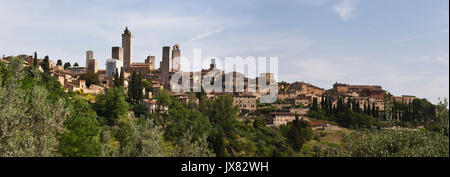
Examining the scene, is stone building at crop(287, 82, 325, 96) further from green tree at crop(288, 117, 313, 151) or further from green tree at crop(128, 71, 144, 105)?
green tree at crop(128, 71, 144, 105)

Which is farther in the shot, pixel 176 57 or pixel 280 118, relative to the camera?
pixel 176 57

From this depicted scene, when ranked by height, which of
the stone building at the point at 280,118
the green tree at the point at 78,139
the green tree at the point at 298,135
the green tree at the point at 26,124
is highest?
the green tree at the point at 26,124

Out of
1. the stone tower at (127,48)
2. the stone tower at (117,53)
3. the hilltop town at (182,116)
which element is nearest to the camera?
the hilltop town at (182,116)

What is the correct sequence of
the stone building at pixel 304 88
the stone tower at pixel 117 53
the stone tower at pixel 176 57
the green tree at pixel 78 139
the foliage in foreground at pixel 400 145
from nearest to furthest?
the foliage in foreground at pixel 400 145 < the green tree at pixel 78 139 < the stone tower at pixel 117 53 < the stone building at pixel 304 88 < the stone tower at pixel 176 57

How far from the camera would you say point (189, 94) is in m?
72.3

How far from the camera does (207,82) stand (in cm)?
9281

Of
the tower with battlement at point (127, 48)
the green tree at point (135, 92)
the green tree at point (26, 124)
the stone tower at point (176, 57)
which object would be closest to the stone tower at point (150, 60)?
the stone tower at point (176, 57)

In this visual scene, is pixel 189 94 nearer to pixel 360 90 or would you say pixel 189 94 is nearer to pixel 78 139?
pixel 78 139

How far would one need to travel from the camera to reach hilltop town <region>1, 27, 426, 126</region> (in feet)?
210

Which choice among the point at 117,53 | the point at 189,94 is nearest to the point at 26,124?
the point at 189,94

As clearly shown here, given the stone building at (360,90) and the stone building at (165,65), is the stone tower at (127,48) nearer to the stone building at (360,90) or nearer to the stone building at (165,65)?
the stone building at (165,65)

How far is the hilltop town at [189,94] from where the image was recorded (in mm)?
64000
